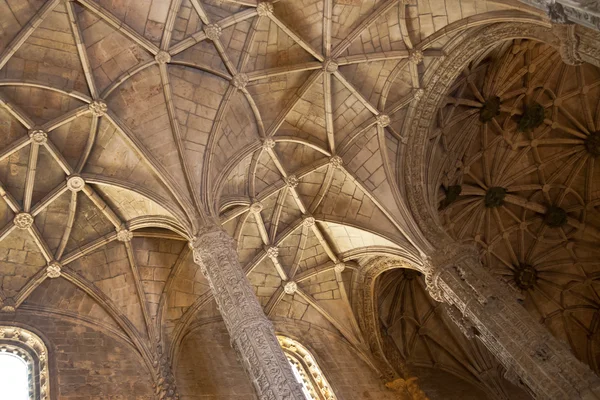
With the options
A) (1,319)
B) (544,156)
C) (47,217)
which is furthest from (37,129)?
(544,156)

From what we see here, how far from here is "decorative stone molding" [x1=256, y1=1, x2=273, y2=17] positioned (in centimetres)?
1569

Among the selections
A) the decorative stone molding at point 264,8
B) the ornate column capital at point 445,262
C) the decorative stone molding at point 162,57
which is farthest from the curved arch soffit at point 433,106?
the decorative stone molding at point 162,57

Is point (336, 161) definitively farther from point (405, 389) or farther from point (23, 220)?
point (23, 220)

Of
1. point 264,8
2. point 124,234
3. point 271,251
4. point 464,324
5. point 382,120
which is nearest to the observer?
point 464,324

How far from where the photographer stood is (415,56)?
55.5 ft

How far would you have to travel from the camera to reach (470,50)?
660 inches

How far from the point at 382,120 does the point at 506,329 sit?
21.4 feet

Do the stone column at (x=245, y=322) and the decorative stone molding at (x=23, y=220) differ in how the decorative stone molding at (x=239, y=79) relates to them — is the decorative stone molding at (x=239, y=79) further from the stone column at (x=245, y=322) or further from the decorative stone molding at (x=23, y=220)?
the decorative stone molding at (x=23, y=220)

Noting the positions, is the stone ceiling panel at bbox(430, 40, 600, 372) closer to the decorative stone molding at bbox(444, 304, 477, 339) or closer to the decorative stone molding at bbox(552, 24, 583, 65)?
the decorative stone molding at bbox(444, 304, 477, 339)

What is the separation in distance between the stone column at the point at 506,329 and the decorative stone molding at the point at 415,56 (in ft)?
16.4

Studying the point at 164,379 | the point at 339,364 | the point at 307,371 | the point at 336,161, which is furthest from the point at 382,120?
the point at 164,379

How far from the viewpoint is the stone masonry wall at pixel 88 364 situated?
46.6 ft

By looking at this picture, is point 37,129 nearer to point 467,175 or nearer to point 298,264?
point 298,264

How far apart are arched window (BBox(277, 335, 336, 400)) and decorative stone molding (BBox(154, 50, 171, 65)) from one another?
824 centimetres
